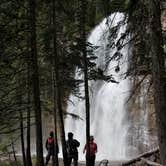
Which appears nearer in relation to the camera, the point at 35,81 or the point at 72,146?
the point at 35,81

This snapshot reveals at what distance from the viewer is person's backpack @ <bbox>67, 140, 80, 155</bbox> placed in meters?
16.2

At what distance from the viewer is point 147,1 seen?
9594mm

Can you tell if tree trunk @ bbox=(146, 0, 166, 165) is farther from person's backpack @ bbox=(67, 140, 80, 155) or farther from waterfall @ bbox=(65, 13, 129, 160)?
waterfall @ bbox=(65, 13, 129, 160)

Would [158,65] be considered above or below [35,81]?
above

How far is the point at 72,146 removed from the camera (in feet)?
→ 53.6

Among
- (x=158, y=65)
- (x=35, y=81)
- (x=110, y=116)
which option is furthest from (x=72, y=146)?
(x=110, y=116)

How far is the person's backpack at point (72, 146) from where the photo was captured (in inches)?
638

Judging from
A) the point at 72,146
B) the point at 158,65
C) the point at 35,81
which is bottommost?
the point at 72,146

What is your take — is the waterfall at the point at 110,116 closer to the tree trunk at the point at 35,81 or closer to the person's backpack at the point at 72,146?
the person's backpack at the point at 72,146

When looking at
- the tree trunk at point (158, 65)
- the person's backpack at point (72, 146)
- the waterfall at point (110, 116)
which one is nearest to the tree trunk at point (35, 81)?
the tree trunk at point (158, 65)

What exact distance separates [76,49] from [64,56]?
739 mm

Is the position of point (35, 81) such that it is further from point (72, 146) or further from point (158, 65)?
point (72, 146)

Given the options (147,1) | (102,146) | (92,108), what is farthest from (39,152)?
(92,108)

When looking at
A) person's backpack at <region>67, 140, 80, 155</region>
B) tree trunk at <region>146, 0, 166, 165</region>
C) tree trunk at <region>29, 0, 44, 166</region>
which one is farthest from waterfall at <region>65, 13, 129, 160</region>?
tree trunk at <region>146, 0, 166, 165</region>
